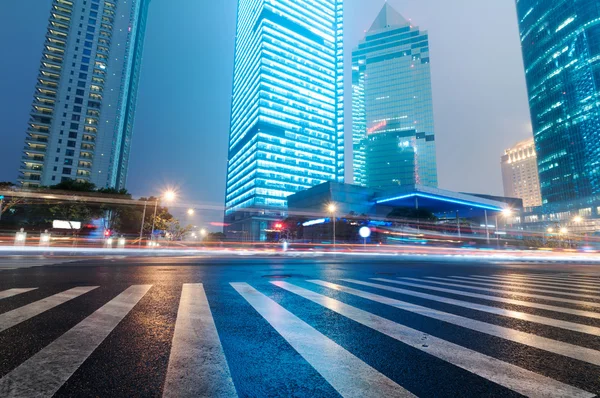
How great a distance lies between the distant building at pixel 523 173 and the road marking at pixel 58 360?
701 feet

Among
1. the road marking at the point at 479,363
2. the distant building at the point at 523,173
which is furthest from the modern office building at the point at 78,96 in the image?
the distant building at the point at 523,173

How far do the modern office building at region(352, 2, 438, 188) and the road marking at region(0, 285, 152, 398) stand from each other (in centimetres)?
14602

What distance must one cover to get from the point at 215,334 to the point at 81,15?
405 feet

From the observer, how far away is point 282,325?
3693mm

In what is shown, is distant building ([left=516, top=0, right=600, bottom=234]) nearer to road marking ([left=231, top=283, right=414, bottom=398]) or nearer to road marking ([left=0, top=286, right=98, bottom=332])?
road marking ([left=231, top=283, right=414, bottom=398])

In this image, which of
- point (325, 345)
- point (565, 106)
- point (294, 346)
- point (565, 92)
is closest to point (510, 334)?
point (325, 345)

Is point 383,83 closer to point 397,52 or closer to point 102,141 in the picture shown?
point 397,52

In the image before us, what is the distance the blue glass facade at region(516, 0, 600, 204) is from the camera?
316ft

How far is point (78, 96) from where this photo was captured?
82625mm

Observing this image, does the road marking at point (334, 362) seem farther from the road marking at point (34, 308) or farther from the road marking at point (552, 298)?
the road marking at point (552, 298)

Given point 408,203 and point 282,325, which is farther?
point 408,203

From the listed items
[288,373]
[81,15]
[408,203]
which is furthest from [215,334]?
[81,15]

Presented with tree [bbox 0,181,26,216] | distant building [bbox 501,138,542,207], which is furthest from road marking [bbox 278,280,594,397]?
distant building [bbox 501,138,542,207]

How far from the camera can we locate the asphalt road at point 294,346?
2.07 metres
